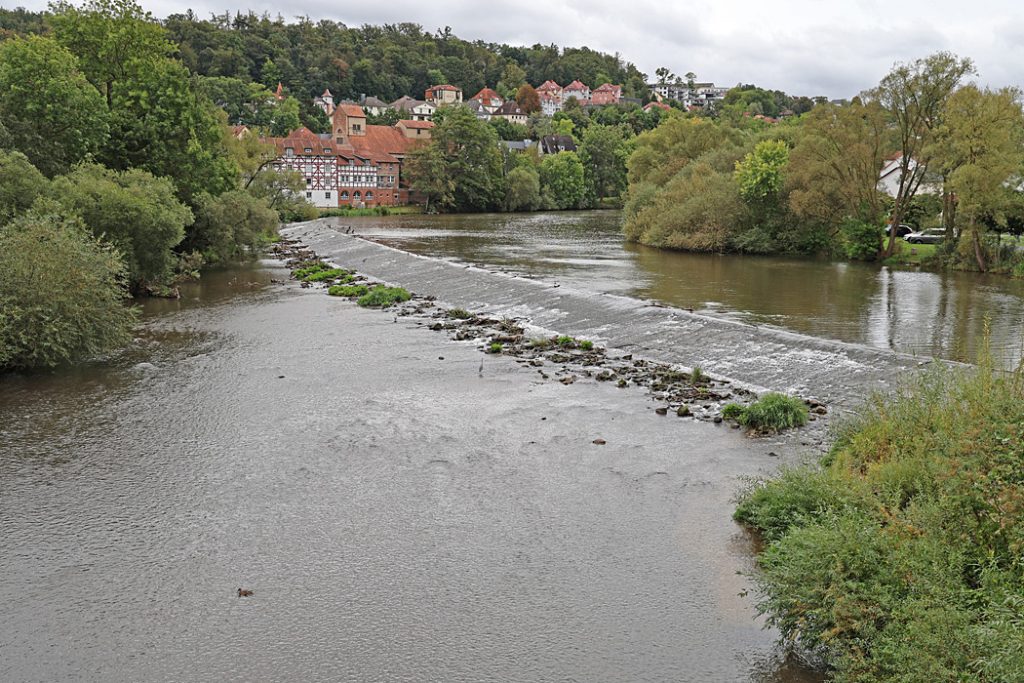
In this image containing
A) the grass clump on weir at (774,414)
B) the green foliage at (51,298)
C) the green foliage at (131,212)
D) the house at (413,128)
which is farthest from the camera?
the house at (413,128)

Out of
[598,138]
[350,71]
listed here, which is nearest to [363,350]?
[598,138]

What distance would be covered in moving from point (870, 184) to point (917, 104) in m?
4.86

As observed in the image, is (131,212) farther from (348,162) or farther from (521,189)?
(521,189)

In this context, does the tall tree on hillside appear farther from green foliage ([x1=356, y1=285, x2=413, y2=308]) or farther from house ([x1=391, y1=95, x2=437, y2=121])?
house ([x1=391, y1=95, x2=437, y2=121])

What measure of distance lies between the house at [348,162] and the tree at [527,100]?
78.9 m

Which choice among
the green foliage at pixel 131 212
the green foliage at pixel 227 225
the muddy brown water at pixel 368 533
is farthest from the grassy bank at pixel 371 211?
the muddy brown water at pixel 368 533

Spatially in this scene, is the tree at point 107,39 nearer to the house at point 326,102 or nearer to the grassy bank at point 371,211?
the grassy bank at point 371,211

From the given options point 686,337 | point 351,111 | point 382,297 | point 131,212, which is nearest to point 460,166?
point 351,111

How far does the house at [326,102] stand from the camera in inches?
6383

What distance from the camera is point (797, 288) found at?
123ft

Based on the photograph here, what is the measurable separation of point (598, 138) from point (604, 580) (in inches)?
4611

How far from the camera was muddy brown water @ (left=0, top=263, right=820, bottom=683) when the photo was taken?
32.9ft

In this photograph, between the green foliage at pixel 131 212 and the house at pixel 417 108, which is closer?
the green foliage at pixel 131 212

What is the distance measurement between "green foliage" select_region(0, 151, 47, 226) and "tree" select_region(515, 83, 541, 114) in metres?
167
